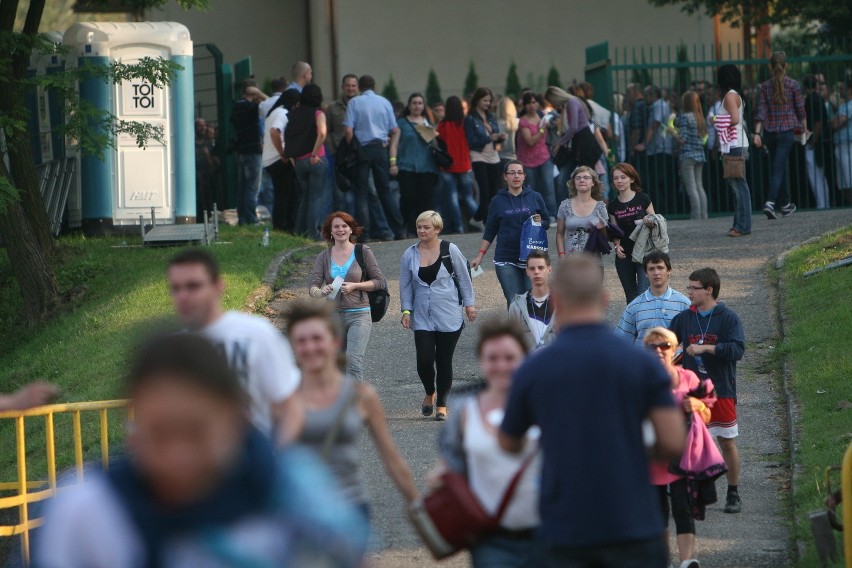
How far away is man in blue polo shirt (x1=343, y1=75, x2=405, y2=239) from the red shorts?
31.0ft

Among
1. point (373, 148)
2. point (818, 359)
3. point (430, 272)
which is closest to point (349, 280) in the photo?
point (430, 272)

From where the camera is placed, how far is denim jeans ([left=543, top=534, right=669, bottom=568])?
441cm

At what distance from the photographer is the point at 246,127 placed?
1923 centimetres

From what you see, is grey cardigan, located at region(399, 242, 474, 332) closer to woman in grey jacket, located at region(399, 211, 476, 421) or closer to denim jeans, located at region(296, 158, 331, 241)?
woman in grey jacket, located at region(399, 211, 476, 421)

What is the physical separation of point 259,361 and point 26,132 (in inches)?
486

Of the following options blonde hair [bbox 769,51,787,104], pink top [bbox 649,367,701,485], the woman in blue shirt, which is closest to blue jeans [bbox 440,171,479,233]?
the woman in blue shirt

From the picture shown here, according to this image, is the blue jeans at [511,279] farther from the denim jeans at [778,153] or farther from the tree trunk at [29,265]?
the denim jeans at [778,153]

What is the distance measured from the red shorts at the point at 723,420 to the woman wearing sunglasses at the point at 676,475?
816mm

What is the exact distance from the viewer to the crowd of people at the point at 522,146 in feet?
57.0

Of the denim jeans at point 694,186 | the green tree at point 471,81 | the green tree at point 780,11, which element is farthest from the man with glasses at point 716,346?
the green tree at point 471,81

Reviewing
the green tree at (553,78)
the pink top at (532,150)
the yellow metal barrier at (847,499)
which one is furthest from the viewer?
the green tree at (553,78)

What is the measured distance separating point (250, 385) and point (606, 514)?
59.5 inches

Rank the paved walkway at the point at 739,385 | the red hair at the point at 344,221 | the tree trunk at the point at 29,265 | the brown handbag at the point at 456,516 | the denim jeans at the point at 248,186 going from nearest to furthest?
the brown handbag at the point at 456,516
the paved walkway at the point at 739,385
the red hair at the point at 344,221
the tree trunk at the point at 29,265
the denim jeans at the point at 248,186

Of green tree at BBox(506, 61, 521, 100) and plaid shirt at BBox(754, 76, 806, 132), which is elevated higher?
green tree at BBox(506, 61, 521, 100)
